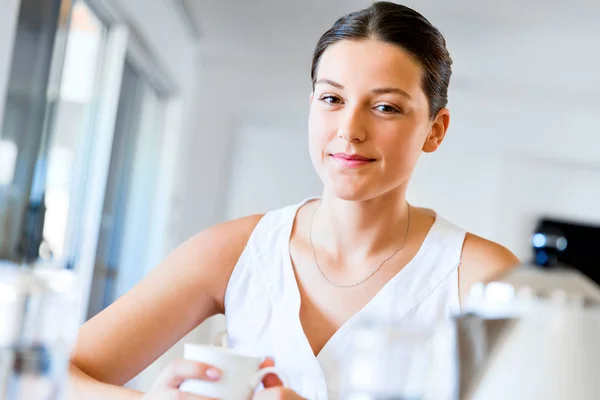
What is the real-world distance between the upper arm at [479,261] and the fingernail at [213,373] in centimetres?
62

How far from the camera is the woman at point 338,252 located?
1.00m

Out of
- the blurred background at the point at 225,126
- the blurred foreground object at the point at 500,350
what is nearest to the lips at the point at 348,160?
the blurred foreground object at the point at 500,350

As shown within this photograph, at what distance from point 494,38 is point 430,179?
4.04 ft

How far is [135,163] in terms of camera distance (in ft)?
14.2

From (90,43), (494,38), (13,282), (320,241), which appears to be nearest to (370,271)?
(320,241)

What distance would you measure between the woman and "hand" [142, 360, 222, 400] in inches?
12.8

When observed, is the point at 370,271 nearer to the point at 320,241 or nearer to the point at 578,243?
the point at 320,241

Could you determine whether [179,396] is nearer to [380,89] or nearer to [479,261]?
[380,89]

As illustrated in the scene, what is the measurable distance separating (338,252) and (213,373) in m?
0.64

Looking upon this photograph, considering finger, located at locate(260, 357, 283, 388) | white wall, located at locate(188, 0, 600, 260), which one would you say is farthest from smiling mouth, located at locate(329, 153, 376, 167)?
white wall, located at locate(188, 0, 600, 260)

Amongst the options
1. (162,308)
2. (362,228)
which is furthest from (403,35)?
(162,308)

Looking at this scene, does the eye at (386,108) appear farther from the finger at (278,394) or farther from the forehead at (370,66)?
the finger at (278,394)

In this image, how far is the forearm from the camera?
0.73 meters

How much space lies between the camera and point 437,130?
1257 millimetres
